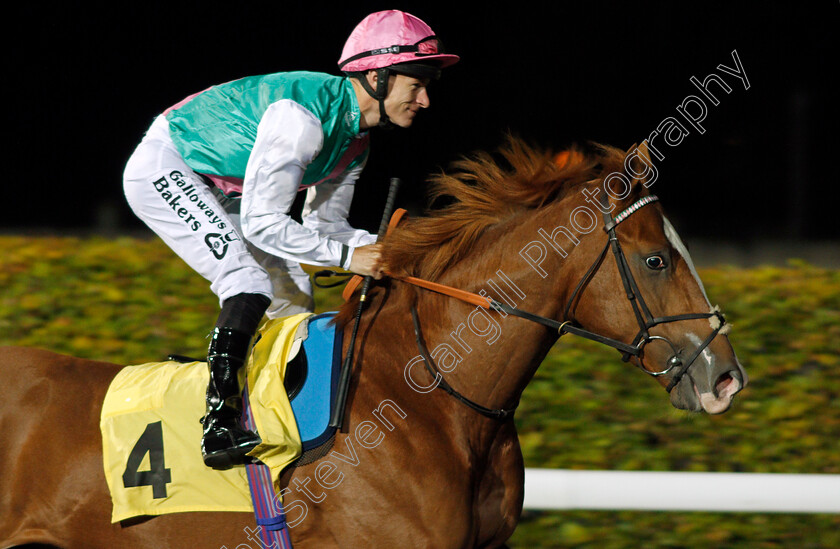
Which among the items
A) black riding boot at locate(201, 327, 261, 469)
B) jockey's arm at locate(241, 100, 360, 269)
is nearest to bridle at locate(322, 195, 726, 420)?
jockey's arm at locate(241, 100, 360, 269)

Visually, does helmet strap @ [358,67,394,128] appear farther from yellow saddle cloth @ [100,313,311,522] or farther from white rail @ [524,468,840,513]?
white rail @ [524,468,840,513]

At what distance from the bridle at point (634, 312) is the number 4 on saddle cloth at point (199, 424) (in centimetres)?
34

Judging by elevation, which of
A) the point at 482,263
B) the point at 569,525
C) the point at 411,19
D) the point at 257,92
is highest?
the point at 411,19

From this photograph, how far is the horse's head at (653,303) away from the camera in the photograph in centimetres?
229

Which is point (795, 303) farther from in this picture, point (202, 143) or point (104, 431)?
point (104, 431)

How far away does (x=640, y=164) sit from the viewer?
96.4 inches

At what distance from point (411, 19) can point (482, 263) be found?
0.83 m

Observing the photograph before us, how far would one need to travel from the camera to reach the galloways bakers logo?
266 cm

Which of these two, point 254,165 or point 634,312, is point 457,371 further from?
point 254,165

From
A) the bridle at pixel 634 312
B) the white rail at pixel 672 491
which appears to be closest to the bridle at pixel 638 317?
the bridle at pixel 634 312

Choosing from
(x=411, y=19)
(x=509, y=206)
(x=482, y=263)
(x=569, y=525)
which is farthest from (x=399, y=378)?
(x=569, y=525)

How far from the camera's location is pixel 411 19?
274 centimetres

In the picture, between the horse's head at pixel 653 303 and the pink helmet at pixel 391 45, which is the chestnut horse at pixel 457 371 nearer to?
the horse's head at pixel 653 303

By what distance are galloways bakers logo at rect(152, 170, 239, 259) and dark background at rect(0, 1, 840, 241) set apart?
4.68 meters
